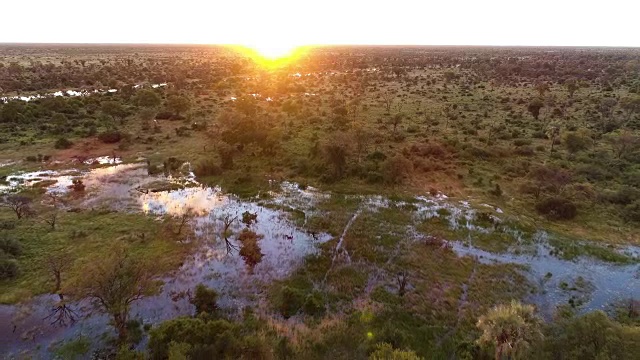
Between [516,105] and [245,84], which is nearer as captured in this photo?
[516,105]

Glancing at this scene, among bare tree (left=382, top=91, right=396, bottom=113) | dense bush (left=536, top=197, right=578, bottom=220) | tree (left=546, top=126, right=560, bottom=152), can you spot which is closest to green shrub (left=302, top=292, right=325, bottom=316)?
dense bush (left=536, top=197, right=578, bottom=220)

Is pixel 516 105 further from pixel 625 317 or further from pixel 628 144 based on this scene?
pixel 625 317

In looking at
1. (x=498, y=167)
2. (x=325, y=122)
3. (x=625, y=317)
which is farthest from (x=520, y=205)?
(x=325, y=122)

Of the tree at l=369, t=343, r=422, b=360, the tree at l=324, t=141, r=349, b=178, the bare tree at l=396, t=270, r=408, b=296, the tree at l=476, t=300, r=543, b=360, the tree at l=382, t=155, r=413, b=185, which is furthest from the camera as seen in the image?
the tree at l=324, t=141, r=349, b=178

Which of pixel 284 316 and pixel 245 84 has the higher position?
pixel 245 84

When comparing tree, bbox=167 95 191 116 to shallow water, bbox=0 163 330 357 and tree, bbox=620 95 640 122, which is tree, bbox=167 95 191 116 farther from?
tree, bbox=620 95 640 122

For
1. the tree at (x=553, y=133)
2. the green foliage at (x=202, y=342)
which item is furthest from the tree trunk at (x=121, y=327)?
the tree at (x=553, y=133)

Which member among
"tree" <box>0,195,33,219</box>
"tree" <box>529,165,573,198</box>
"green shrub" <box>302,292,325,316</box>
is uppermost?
"tree" <box>529,165,573,198</box>

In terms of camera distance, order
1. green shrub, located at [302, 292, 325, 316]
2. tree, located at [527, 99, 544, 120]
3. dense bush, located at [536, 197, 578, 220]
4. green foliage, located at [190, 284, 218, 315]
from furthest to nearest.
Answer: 1. tree, located at [527, 99, 544, 120]
2. dense bush, located at [536, 197, 578, 220]
3. green foliage, located at [190, 284, 218, 315]
4. green shrub, located at [302, 292, 325, 316]
